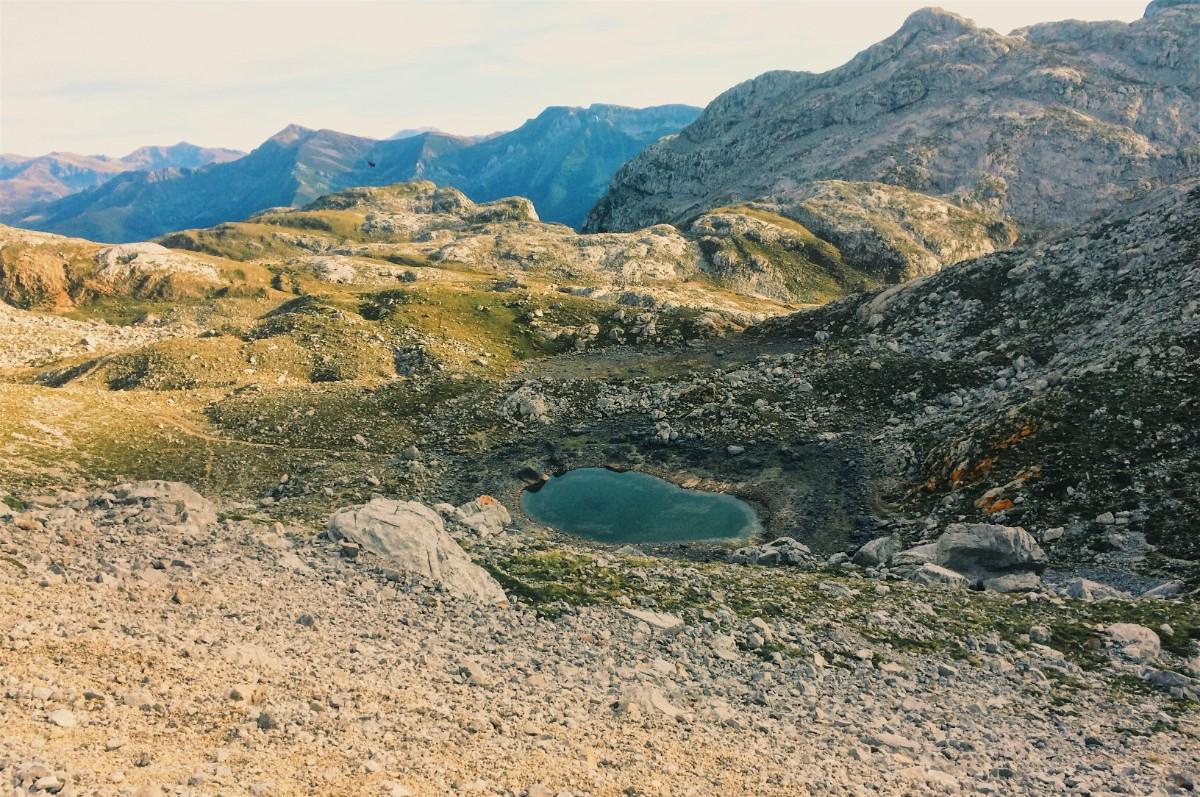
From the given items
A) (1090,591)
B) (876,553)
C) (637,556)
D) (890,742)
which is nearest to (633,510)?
(637,556)

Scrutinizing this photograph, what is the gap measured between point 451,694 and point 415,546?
8.99m

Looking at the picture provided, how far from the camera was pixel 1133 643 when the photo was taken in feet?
80.4

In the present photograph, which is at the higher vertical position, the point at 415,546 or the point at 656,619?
the point at 415,546

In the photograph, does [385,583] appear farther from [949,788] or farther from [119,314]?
[119,314]

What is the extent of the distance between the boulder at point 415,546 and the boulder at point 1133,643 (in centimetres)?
2228

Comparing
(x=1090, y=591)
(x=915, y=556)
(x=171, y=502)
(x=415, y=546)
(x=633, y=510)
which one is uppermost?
(x=171, y=502)

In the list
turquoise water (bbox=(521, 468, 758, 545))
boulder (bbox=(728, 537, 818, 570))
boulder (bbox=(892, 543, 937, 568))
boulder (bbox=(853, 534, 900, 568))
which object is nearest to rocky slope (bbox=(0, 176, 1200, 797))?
boulder (bbox=(853, 534, 900, 568))

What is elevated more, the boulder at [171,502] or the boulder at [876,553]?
the boulder at [171,502]

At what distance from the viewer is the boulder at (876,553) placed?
35.3m

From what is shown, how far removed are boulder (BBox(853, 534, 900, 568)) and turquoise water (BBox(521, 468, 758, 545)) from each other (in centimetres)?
931

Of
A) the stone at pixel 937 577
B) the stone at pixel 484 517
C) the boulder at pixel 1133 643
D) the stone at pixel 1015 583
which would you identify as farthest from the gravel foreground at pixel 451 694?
the stone at pixel 484 517

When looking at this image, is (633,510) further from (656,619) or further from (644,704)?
(644,704)

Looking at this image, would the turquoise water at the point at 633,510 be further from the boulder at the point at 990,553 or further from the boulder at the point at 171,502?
the boulder at the point at 171,502

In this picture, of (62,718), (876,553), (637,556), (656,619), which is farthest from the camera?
(876,553)
